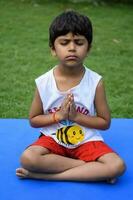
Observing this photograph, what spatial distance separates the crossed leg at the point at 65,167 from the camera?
86.5 inches

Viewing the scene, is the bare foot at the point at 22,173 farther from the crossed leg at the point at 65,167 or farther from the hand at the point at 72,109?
the hand at the point at 72,109

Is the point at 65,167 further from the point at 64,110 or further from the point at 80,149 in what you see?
the point at 64,110

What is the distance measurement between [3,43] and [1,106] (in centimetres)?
203

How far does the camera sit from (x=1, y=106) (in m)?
3.70

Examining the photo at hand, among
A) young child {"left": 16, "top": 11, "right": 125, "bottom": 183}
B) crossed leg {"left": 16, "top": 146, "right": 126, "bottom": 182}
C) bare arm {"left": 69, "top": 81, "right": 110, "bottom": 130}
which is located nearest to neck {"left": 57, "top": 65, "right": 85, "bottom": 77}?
young child {"left": 16, "top": 11, "right": 125, "bottom": 183}

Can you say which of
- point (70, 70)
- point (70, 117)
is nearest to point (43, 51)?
point (70, 70)

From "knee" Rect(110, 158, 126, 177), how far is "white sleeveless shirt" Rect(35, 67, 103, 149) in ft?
0.75

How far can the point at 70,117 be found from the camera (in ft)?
7.34

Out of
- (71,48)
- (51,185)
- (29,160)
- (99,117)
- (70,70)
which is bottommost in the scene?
(51,185)

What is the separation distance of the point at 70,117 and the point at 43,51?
309 cm

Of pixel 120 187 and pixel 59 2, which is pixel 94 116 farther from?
pixel 59 2

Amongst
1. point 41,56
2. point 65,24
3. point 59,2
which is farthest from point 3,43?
point 65,24

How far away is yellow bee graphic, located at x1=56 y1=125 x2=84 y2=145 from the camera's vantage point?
7.67 ft

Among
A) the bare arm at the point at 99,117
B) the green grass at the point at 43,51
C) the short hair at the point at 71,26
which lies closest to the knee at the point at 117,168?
the bare arm at the point at 99,117
